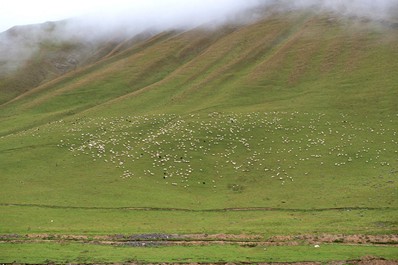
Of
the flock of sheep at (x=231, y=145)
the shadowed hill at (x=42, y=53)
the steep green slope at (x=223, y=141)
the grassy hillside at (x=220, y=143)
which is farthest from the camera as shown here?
the shadowed hill at (x=42, y=53)

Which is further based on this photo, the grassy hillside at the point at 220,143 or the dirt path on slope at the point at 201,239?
the grassy hillside at the point at 220,143

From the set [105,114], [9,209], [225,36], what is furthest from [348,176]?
[225,36]

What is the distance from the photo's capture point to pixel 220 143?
69000 millimetres

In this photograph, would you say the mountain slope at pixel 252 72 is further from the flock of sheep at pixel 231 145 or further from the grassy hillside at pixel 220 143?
the flock of sheep at pixel 231 145

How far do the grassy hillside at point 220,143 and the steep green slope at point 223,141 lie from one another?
0.24 meters

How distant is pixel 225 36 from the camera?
466ft

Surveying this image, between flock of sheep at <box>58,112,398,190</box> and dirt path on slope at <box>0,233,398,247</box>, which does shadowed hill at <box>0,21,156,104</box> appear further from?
dirt path on slope at <box>0,233,398,247</box>

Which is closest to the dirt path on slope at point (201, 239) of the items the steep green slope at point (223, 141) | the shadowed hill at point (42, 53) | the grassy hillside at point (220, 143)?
the grassy hillside at point (220, 143)

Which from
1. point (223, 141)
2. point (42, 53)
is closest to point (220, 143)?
point (223, 141)

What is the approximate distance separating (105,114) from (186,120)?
18.2m

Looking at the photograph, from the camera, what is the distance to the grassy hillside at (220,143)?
4694 cm

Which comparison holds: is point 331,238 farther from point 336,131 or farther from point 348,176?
point 336,131


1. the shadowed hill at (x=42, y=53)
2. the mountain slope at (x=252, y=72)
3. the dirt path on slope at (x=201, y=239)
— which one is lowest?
the dirt path on slope at (x=201, y=239)

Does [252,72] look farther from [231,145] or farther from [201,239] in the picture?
[201,239]
